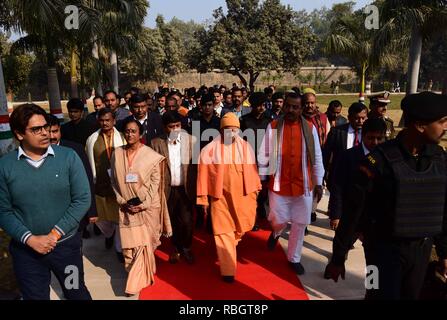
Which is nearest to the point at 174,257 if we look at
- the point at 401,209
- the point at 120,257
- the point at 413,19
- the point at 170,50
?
the point at 120,257

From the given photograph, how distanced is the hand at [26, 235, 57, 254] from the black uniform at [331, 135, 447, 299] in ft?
6.64

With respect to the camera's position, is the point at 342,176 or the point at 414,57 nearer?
the point at 342,176

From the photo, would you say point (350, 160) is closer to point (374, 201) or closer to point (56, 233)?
point (374, 201)

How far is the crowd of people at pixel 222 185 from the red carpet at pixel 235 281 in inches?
5.0

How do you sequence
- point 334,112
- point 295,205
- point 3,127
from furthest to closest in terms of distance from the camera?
point 3,127, point 334,112, point 295,205

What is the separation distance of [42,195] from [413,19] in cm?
1363

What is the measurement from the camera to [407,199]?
7.54ft

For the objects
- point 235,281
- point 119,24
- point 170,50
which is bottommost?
point 235,281

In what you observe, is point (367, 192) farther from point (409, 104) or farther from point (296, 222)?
point (296, 222)

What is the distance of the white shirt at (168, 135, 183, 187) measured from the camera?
438 centimetres

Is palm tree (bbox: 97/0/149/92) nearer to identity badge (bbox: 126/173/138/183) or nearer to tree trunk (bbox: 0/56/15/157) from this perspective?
tree trunk (bbox: 0/56/15/157)

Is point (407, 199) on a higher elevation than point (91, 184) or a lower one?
higher

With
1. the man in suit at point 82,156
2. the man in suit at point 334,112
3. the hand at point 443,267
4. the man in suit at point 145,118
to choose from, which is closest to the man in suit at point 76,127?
the man in suit at point 145,118
